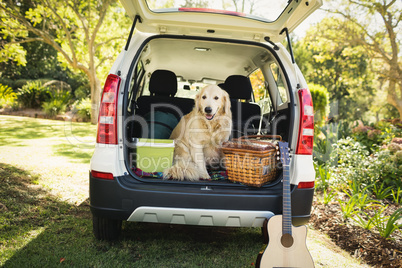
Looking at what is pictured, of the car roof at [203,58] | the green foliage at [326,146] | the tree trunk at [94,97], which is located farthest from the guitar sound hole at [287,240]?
the tree trunk at [94,97]

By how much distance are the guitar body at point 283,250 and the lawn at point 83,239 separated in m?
0.41

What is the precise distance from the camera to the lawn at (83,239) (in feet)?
7.64

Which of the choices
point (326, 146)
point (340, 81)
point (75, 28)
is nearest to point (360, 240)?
point (326, 146)

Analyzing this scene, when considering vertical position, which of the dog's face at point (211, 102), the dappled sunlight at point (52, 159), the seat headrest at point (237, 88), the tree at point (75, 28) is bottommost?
the dappled sunlight at point (52, 159)

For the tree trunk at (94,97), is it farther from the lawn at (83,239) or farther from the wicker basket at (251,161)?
the wicker basket at (251,161)

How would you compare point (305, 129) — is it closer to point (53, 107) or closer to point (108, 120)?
point (108, 120)

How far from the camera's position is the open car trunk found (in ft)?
8.73

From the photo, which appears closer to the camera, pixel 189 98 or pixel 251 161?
pixel 251 161

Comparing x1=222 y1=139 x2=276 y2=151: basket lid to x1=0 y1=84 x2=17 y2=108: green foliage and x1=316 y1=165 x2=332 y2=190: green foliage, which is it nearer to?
x1=316 y1=165 x2=332 y2=190: green foliage

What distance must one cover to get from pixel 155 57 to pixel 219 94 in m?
1.68

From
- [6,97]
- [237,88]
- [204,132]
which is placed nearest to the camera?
[204,132]

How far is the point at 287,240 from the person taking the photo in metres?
2.15

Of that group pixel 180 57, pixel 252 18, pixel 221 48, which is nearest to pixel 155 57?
pixel 180 57

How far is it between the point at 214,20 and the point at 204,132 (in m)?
1.08
